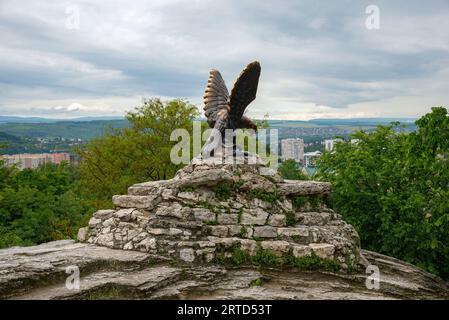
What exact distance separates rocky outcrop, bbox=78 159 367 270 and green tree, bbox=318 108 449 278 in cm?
528

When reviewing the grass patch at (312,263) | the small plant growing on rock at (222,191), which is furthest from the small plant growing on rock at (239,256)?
the small plant growing on rock at (222,191)

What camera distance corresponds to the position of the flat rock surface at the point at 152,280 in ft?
22.8

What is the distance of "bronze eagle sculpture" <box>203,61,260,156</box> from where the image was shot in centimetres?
1067

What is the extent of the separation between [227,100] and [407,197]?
25.7ft

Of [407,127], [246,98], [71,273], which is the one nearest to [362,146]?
[407,127]

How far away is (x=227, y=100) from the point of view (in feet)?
36.6

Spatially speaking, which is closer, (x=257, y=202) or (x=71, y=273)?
Answer: (x=71, y=273)

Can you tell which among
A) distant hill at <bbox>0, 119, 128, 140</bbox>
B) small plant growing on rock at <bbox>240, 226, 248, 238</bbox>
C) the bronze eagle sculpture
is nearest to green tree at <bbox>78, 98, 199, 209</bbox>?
the bronze eagle sculpture

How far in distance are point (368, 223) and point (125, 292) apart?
1108cm

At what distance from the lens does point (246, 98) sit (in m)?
11.0

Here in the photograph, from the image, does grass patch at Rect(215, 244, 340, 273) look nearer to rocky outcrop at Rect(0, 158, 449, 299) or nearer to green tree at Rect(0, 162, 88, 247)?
rocky outcrop at Rect(0, 158, 449, 299)

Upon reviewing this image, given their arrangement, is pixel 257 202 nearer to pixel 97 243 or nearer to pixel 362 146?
pixel 97 243

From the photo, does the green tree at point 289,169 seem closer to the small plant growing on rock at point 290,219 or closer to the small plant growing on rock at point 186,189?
the small plant growing on rock at point 290,219

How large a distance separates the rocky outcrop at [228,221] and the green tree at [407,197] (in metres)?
5.28
